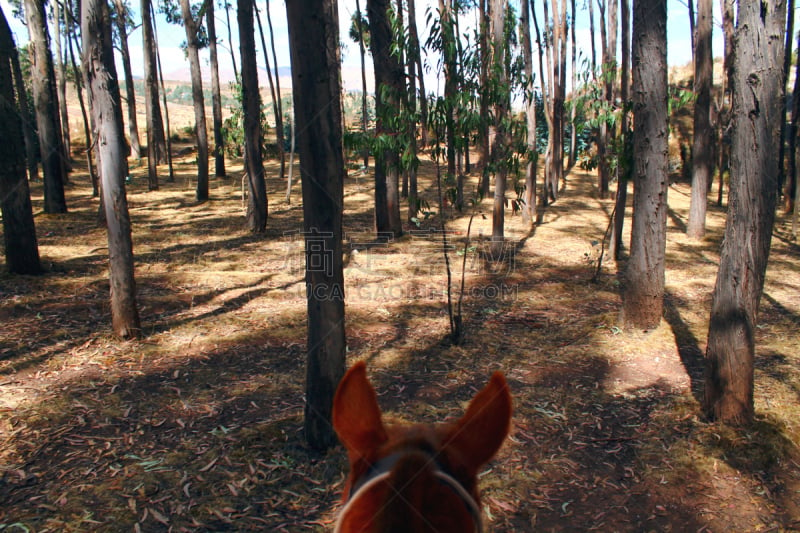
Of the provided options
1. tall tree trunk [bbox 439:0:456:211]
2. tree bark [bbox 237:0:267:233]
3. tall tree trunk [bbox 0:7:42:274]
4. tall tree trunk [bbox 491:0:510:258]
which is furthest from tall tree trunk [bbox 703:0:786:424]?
tree bark [bbox 237:0:267:233]

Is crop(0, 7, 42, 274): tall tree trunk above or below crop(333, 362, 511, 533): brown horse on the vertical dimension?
above

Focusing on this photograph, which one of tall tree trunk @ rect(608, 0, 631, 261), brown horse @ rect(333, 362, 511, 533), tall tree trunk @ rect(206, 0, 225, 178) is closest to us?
brown horse @ rect(333, 362, 511, 533)

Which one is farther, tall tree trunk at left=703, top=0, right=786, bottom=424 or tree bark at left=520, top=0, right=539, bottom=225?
tree bark at left=520, top=0, right=539, bottom=225

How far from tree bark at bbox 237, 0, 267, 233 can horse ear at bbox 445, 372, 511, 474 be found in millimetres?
12829

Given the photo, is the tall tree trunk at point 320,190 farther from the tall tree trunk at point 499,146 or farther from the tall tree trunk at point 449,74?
the tall tree trunk at point 499,146

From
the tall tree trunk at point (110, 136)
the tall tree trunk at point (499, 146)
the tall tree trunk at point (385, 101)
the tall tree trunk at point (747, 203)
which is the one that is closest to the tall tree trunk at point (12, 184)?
the tall tree trunk at point (110, 136)

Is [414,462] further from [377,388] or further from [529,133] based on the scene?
[529,133]

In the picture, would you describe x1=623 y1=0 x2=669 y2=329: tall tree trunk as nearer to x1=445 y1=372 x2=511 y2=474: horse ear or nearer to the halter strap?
x1=445 y1=372 x2=511 y2=474: horse ear

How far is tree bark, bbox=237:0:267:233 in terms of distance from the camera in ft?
41.9

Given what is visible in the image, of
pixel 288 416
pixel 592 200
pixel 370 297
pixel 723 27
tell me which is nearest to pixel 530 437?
pixel 288 416

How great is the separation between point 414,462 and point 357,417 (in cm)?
18

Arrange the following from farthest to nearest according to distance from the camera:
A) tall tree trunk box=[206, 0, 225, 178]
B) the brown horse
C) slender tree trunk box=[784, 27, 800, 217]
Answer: tall tree trunk box=[206, 0, 225, 178], slender tree trunk box=[784, 27, 800, 217], the brown horse

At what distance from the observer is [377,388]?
553 cm

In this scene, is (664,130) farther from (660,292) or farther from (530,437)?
(530,437)
